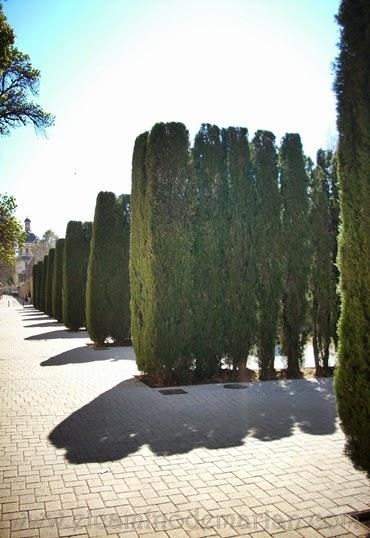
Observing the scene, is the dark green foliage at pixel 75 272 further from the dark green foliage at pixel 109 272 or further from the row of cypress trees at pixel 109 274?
the dark green foliage at pixel 109 272

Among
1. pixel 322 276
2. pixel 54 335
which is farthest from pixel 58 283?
pixel 322 276

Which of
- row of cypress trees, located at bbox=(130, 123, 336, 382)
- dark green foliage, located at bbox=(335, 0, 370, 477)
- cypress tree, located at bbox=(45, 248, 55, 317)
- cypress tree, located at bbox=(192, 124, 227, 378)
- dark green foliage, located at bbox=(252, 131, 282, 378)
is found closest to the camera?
dark green foliage, located at bbox=(335, 0, 370, 477)

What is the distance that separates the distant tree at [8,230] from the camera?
15.0 m

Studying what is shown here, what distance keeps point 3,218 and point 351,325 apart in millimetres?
14196

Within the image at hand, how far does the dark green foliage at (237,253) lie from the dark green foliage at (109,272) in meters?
7.44

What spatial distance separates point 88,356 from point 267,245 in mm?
6932

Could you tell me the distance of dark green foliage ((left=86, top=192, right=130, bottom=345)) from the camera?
16.3m

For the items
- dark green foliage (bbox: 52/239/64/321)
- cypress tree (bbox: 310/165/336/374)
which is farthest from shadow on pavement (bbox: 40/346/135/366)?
dark green foliage (bbox: 52/239/64/321)

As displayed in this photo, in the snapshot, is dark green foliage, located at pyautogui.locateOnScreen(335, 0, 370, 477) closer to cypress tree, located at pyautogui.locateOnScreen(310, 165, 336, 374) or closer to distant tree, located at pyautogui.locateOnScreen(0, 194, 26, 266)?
cypress tree, located at pyautogui.locateOnScreen(310, 165, 336, 374)

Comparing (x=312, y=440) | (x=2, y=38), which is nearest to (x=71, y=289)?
Answer: (x=2, y=38)

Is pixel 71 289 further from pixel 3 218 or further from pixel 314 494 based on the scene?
pixel 314 494

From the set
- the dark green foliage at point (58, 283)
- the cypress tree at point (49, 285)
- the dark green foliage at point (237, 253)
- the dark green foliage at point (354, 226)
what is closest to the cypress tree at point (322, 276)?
the dark green foliage at point (237, 253)

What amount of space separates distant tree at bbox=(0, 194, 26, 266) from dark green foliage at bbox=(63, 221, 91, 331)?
6.45 m

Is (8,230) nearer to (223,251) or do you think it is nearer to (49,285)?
(223,251)
